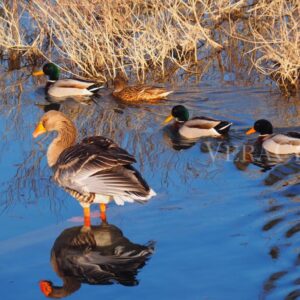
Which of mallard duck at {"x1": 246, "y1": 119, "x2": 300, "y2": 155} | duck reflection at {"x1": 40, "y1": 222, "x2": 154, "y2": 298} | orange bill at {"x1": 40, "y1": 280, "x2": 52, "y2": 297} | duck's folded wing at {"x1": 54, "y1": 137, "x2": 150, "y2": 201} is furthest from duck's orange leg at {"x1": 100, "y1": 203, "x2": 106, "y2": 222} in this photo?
mallard duck at {"x1": 246, "y1": 119, "x2": 300, "y2": 155}

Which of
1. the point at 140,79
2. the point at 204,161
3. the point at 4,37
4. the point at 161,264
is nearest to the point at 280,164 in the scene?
the point at 204,161

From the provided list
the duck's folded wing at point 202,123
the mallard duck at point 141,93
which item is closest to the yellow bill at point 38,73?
the mallard duck at point 141,93

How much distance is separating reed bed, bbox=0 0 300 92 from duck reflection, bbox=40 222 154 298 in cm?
576

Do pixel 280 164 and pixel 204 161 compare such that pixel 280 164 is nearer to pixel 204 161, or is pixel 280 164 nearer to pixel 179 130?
pixel 204 161

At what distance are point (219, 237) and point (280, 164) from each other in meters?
2.94

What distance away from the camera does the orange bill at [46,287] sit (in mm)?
7000

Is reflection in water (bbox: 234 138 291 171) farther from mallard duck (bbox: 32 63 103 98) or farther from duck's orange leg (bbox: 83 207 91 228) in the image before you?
mallard duck (bbox: 32 63 103 98)

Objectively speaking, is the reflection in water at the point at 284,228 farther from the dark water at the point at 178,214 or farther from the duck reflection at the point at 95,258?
the duck reflection at the point at 95,258

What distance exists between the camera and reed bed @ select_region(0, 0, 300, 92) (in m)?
13.9

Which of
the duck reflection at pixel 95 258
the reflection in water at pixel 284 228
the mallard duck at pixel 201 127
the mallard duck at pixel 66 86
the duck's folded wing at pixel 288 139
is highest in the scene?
the mallard duck at pixel 66 86

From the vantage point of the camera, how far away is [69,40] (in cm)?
1476

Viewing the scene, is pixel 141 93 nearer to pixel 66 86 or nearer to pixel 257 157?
pixel 66 86

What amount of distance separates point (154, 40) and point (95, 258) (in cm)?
790

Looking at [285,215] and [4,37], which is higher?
[4,37]
